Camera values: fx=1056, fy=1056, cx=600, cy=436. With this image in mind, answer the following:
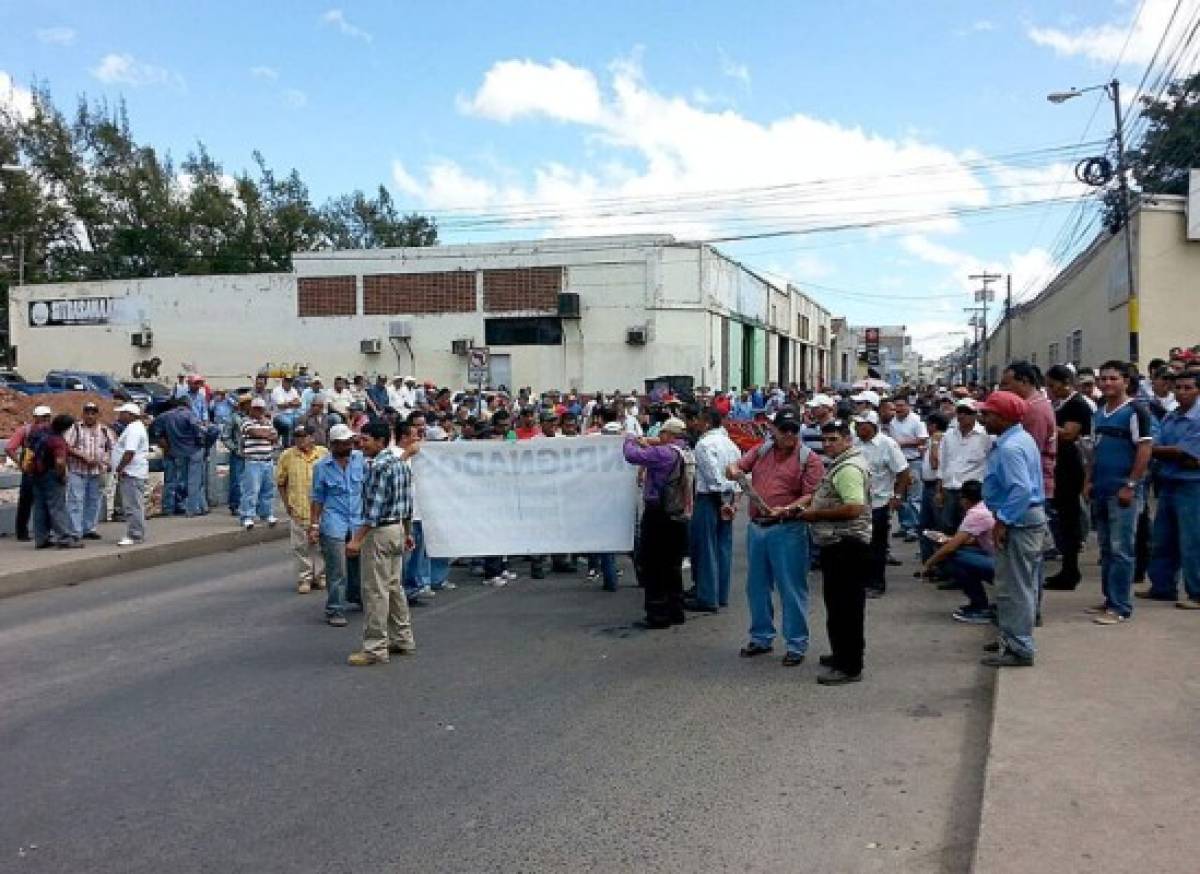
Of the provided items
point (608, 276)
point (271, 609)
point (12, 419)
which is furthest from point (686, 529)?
point (608, 276)

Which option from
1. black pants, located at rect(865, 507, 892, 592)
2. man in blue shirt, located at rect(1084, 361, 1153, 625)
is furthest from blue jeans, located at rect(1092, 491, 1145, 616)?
black pants, located at rect(865, 507, 892, 592)

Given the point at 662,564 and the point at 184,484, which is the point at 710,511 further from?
the point at 184,484

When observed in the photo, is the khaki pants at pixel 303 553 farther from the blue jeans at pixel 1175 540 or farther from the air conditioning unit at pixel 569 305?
the air conditioning unit at pixel 569 305

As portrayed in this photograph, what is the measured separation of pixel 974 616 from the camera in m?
9.00

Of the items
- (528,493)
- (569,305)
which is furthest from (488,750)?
(569,305)

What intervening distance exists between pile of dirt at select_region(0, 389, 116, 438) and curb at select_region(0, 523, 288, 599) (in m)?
13.0

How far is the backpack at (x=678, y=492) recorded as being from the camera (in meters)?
9.09

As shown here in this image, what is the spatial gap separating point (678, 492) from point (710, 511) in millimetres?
658

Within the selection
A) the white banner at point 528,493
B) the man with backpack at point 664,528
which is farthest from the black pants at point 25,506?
the man with backpack at point 664,528

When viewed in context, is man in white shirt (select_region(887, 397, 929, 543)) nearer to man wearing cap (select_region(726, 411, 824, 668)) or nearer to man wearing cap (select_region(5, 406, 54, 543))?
man wearing cap (select_region(726, 411, 824, 668))

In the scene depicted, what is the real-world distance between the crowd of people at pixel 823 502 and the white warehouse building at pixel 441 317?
26443mm

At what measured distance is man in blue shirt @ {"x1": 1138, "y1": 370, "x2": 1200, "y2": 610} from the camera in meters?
8.24

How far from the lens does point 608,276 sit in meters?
40.6

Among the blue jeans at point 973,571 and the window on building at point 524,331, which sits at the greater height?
the window on building at point 524,331
